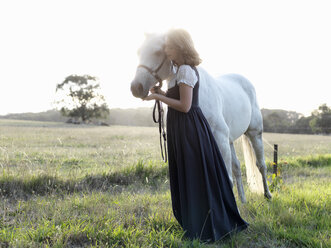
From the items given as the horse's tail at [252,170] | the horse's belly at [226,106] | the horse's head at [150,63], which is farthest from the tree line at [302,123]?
the horse's head at [150,63]

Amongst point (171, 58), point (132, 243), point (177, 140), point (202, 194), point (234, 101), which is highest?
point (171, 58)

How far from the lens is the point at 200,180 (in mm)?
2451

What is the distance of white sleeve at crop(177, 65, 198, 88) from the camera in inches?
90.3

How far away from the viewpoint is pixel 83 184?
439cm

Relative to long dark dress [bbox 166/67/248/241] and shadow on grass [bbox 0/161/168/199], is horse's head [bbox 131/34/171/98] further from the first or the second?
shadow on grass [bbox 0/161/168/199]

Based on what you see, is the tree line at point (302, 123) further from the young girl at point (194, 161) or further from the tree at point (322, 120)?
the young girl at point (194, 161)

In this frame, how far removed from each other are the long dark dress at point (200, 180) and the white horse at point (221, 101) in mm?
208

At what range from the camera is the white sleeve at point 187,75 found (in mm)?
2293

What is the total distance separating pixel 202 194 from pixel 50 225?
1693mm

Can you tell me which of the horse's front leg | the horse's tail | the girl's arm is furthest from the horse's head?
the horse's tail

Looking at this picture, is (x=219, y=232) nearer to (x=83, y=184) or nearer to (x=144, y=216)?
(x=144, y=216)

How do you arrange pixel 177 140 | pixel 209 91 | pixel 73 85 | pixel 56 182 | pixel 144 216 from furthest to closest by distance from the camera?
pixel 73 85 < pixel 56 182 < pixel 144 216 < pixel 209 91 < pixel 177 140

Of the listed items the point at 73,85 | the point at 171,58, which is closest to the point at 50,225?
the point at 171,58

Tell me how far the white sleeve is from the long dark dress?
0.50 ft
